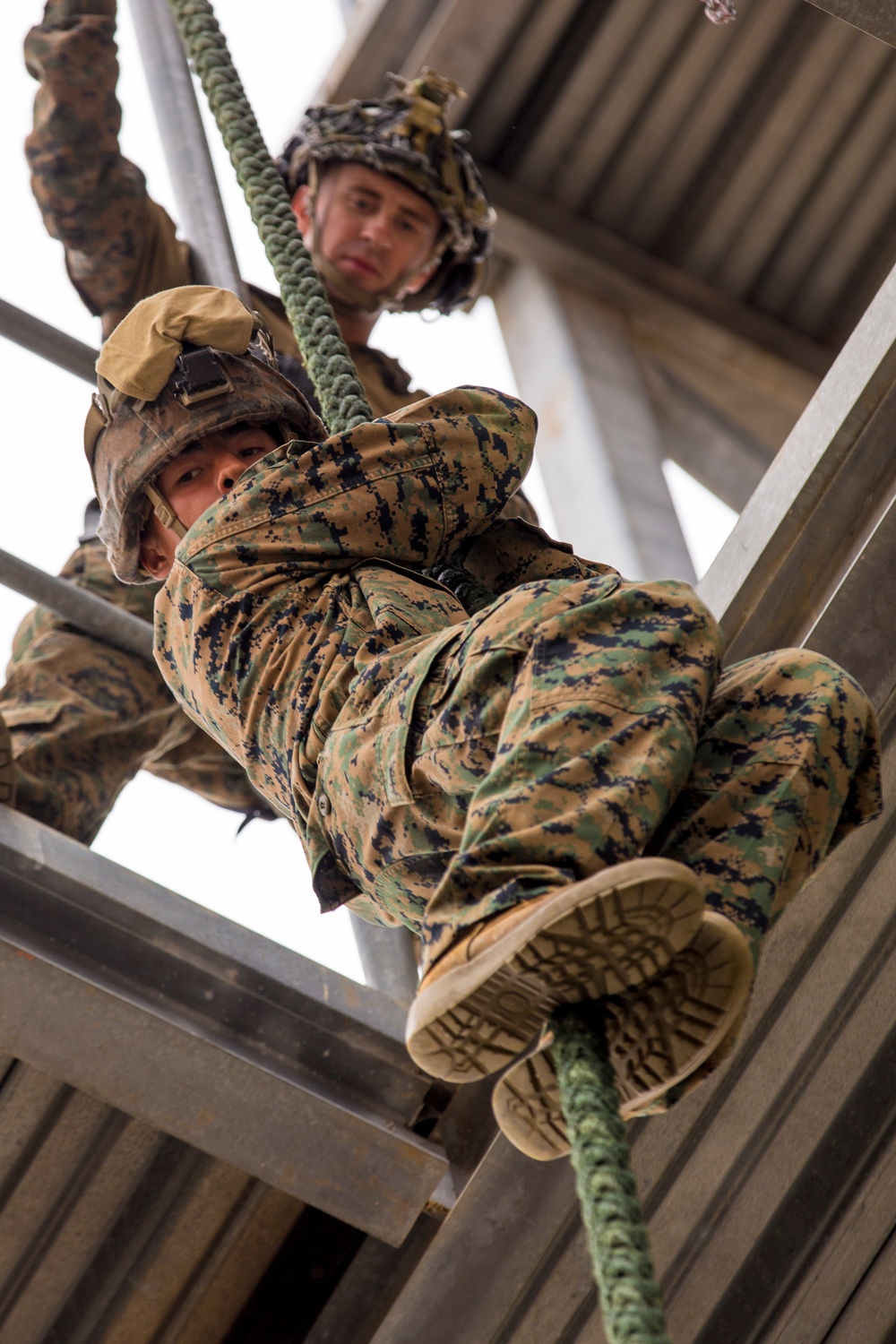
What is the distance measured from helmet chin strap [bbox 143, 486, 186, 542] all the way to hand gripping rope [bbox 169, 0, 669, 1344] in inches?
14.1

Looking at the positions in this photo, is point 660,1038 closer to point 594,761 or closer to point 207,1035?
point 594,761

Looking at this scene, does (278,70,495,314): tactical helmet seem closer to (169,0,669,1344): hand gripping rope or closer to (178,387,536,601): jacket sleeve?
(169,0,669,1344): hand gripping rope

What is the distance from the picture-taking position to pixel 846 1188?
3674 mm

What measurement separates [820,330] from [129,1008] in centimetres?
609

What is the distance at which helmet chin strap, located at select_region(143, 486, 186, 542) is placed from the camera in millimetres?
3248

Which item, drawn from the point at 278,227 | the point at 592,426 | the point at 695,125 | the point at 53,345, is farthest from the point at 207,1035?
the point at 695,125

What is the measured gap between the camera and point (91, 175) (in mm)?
5219

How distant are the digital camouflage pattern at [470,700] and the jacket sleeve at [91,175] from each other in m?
2.49

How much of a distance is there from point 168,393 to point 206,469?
161mm

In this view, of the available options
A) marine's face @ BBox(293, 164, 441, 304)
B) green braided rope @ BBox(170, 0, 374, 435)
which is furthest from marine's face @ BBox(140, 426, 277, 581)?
marine's face @ BBox(293, 164, 441, 304)

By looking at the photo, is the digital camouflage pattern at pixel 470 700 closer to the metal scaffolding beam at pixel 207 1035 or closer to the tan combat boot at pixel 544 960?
the tan combat boot at pixel 544 960

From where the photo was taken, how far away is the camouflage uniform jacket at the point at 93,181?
16.7ft

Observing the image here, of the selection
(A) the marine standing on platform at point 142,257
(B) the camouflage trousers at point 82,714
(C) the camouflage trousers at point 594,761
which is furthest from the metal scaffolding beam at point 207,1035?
(C) the camouflage trousers at point 594,761

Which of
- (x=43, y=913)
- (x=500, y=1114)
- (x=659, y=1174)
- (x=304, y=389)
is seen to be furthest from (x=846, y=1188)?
(x=304, y=389)
